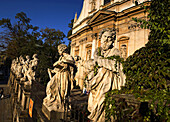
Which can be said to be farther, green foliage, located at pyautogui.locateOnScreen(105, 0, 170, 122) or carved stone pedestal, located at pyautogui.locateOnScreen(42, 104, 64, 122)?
carved stone pedestal, located at pyautogui.locateOnScreen(42, 104, 64, 122)

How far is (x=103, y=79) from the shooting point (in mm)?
2914

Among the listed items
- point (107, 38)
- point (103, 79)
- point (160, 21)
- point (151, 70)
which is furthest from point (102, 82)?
point (160, 21)

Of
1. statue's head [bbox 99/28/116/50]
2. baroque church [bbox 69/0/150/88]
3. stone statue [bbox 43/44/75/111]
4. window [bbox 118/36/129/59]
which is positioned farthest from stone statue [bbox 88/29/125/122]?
window [bbox 118/36/129/59]

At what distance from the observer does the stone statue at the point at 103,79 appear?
2.79 m

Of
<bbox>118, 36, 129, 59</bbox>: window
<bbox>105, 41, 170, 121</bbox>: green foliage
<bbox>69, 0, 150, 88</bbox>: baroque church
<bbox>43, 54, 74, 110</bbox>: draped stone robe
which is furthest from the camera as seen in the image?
<bbox>118, 36, 129, 59</bbox>: window

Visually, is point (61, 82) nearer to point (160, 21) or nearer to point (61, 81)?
point (61, 81)

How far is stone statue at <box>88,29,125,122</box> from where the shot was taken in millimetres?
2792

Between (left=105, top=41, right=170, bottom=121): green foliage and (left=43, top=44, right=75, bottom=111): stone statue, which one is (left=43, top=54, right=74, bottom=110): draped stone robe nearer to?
(left=43, top=44, right=75, bottom=111): stone statue

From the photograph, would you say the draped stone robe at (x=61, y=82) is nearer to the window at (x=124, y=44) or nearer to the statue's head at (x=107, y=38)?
the statue's head at (x=107, y=38)

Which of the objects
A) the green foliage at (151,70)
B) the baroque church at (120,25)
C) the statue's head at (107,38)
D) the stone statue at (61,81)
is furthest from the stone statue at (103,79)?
the baroque church at (120,25)

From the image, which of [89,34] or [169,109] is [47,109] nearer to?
[169,109]

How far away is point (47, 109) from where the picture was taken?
389 centimetres

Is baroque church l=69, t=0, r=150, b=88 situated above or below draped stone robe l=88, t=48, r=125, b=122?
above

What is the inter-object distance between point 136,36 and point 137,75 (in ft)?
35.7
